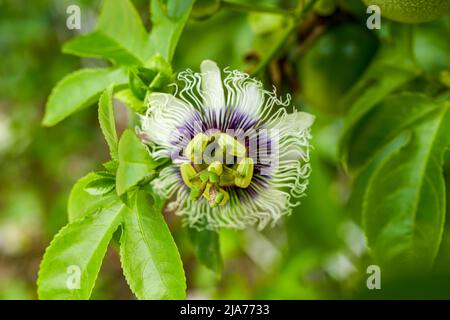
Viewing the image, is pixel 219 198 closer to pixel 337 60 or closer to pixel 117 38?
pixel 117 38

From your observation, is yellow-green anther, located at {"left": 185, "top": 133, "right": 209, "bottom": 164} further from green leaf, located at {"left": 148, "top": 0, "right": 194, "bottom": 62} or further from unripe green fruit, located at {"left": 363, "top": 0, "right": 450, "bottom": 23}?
unripe green fruit, located at {"left": 363, "top": 0, "right": 450, "bottom": 23}

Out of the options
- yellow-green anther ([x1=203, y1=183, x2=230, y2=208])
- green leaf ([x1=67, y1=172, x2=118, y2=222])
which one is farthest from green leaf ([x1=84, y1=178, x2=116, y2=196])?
yellow-green anther ([x1=203, y1=183, x2=230, y2=208])

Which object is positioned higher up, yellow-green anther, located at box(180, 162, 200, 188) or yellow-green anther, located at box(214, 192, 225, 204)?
yellow-green anther, located at box(180, 162, 200, 188)

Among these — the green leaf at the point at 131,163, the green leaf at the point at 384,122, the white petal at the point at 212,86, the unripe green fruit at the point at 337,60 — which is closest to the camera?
the green leaf at the point at 131,163

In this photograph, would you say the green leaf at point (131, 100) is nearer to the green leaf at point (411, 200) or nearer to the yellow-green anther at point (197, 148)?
the yellow-green anther at point (197, 148)

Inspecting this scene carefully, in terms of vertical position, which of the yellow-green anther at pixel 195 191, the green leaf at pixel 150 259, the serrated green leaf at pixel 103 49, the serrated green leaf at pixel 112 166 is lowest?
the green leaf at pixel 150 259

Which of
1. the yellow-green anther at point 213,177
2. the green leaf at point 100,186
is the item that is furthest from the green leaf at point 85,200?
the yellow-green anther at point 213,177
